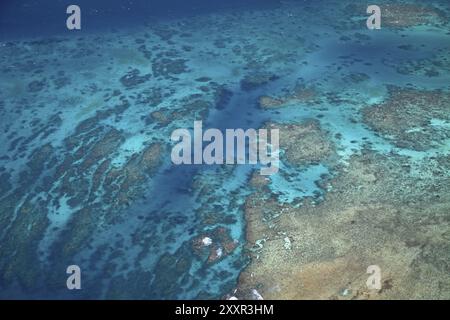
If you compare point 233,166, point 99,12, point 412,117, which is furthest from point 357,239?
point 99,12

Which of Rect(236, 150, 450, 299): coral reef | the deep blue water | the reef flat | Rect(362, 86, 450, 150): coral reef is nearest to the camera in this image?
Rect(236, 150, 450, 299): coral reef

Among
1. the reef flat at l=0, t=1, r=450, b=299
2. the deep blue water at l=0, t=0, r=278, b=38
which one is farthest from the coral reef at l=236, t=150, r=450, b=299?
the deep blue water at l=0, t=0, r=278, b=38

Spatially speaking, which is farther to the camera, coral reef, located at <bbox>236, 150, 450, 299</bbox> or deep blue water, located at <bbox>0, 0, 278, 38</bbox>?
deep blue water, located at <bbox>0, 0, 278, 38</bbox>

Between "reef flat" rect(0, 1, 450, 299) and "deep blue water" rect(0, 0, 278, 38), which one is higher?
"deep blue water" rect(0, 0, 278, 38)

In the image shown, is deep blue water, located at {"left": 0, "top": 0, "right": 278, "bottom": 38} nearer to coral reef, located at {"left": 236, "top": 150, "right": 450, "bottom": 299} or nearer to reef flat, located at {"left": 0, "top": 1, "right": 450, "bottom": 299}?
reef flat, located at {"left": 0, "top": 1, "right": 450, "bottom": 299}

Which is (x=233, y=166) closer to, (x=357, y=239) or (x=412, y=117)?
(x=357, y=239)

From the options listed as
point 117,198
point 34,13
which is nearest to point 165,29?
point 34,13

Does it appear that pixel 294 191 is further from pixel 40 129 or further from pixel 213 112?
pixel 40 129

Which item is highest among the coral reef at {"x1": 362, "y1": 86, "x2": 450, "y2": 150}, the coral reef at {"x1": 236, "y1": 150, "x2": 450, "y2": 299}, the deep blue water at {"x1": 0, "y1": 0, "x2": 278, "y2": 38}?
the deep blue water at {"x1": 0, "y1": 0, "x2": 278, "y2": 38}
